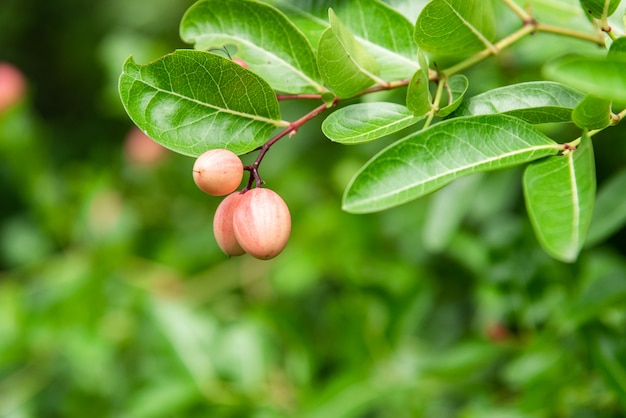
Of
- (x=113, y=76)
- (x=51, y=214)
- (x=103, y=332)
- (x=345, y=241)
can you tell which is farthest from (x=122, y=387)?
(x=113, y=76)

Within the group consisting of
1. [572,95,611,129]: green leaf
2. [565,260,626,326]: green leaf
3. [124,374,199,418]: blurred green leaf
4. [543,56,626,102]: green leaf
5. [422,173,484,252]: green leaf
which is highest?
[543,56,626,102]: green leaf

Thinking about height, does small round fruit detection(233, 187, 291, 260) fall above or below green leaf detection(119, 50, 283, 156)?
below

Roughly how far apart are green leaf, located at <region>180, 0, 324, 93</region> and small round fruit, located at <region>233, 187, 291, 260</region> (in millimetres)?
141

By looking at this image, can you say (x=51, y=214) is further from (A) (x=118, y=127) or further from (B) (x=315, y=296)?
(A) (x=118, y=127)

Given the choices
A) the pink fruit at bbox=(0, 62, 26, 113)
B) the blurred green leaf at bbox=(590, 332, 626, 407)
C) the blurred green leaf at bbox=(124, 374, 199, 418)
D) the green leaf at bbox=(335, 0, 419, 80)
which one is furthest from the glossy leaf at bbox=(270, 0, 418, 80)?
the pink fruit at bbox=(0, 62, 26, 113)

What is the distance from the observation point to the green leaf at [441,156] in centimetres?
65

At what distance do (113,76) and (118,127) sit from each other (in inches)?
38.7

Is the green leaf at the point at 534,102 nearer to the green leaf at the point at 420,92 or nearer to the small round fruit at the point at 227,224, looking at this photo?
the green leaf at the point at 420,92

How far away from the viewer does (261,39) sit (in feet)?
2.60

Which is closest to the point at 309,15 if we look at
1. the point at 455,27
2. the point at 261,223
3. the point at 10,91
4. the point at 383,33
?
the point at 383,33

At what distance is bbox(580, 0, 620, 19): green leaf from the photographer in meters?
0.71

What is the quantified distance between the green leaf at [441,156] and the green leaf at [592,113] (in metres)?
0.04

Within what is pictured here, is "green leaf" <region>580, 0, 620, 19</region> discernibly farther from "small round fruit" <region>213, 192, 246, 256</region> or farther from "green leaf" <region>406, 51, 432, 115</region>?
"small round fruit" <region>213, 192, 246, 256</region>

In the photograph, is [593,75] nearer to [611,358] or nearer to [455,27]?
[455,27]
